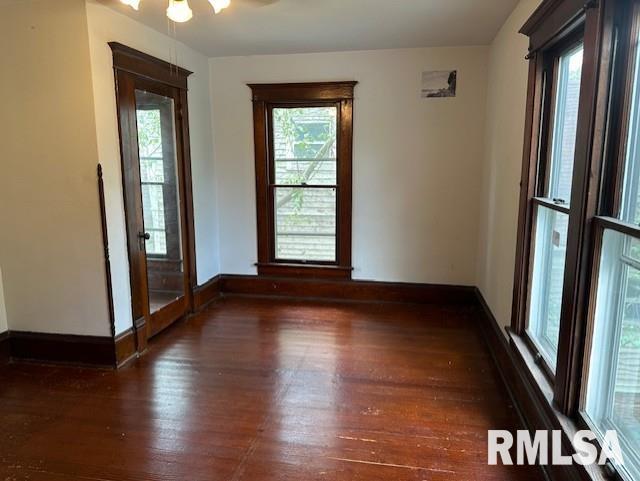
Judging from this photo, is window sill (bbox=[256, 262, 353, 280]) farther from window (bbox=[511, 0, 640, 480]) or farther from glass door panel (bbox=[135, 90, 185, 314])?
window (bbox=[511, 0, 640, 480])

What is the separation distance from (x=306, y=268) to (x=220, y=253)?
986 mm

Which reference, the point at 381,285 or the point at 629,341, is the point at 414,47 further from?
the point at 629,341

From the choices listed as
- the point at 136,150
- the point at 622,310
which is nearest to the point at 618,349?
the point at 622,310

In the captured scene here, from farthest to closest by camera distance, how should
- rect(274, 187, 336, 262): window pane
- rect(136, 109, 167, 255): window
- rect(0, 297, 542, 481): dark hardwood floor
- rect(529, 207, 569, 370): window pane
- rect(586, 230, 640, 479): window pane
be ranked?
rect(274, 187, 336, 262): window pane → rect(136, 109, 167, 255): window → rect(529, 207, 569, 370): window pane → rect(0, 297, 542, 481): dark hardwood floor → rect(586, 230, 640, 479): window pane

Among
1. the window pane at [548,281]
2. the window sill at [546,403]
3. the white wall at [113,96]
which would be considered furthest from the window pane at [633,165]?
the white wall at [113,96]

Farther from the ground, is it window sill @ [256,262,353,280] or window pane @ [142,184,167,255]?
window pane @ [142,184,167,255]

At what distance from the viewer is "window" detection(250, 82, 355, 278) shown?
4426mm

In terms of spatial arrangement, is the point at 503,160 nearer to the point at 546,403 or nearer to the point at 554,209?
the point at 554,209

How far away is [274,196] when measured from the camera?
4691mm

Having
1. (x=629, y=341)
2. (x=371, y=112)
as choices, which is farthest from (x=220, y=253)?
(x=629, y=341)

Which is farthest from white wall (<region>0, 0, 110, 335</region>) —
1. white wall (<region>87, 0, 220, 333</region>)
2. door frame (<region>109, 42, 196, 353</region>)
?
door frame (<region>109, 42, 196, 353</region>)

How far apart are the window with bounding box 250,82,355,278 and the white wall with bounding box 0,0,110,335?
6.23ft

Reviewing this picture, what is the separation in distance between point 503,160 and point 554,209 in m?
1.19

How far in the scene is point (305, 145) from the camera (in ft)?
14.9
